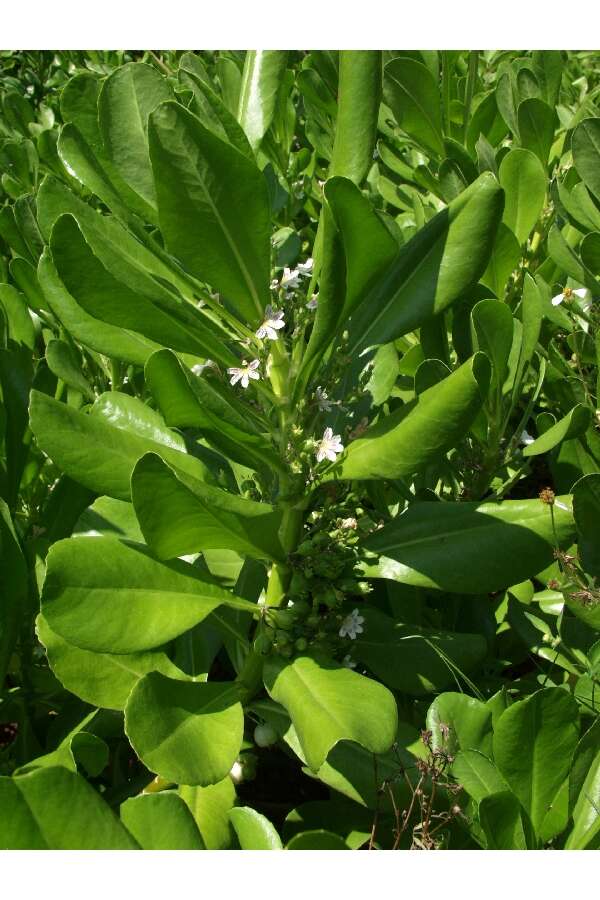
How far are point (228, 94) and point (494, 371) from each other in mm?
966

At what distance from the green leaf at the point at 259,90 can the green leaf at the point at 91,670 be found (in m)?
1.07

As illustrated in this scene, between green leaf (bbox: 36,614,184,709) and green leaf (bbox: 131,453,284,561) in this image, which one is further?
green leaf (bbox: 36,614,184,709)

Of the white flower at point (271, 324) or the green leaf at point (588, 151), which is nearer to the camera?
the white flower at point (271, 324)

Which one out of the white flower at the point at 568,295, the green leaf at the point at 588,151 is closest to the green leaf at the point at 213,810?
the white flower at the point at 568,295

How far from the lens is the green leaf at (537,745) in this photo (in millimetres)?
1471

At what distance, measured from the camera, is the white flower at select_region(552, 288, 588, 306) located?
2.33m

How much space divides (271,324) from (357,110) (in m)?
0.40

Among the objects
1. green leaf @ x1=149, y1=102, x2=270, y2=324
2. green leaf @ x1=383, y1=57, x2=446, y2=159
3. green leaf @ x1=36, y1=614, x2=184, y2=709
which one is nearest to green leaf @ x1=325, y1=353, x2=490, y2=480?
green leaf @ x1=149, y1=102, x2=270, y2=324

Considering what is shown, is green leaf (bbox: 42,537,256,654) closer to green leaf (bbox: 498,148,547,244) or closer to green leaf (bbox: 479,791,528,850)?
green leaf (bbox: 479,791,528,850)

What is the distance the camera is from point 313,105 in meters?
3.11

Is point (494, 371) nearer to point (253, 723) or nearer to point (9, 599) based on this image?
point (253, 723)

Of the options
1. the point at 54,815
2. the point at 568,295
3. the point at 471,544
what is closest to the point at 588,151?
the point at 568,295

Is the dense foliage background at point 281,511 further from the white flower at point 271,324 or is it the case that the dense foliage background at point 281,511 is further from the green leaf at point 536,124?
the green leaf at point 536,124

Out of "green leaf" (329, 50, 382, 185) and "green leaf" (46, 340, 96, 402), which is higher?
"green leaf" (329, 50, 382, 185)
